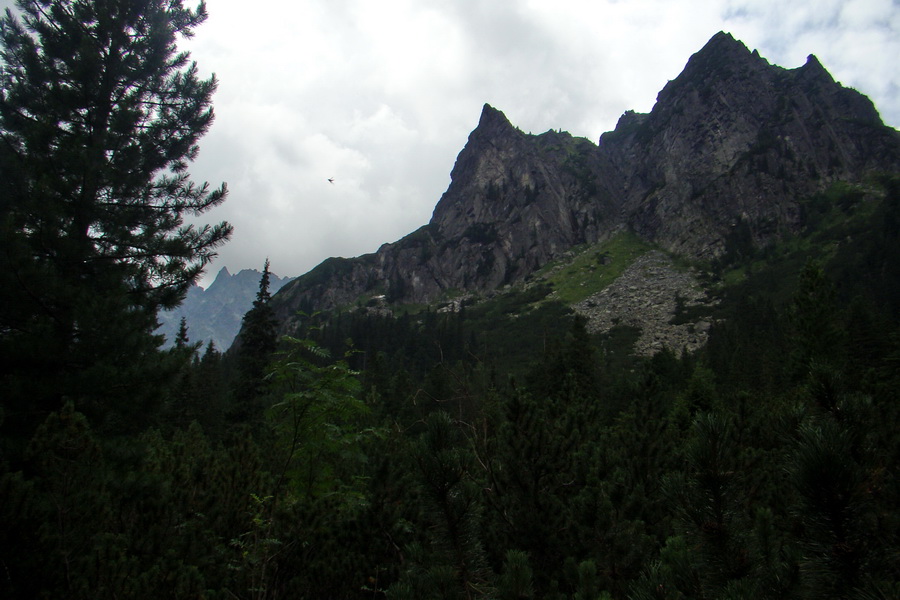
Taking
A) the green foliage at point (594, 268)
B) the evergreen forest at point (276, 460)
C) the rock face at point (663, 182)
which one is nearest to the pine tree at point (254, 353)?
the evergreen forest at point (276, 460)

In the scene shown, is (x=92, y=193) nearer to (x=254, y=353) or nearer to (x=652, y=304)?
(x=254, y=353)

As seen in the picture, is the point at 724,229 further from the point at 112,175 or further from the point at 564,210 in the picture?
the point at 112,175

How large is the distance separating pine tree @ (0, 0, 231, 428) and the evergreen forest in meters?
0.04

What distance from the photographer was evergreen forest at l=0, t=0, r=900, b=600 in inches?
90.5

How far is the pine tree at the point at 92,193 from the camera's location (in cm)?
630

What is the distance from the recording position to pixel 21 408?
6.04m

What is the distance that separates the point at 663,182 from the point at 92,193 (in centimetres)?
17418

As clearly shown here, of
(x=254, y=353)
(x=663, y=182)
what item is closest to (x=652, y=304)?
(x=663, y=182)

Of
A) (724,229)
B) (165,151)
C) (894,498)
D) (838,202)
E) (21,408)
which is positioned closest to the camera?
(894,498)

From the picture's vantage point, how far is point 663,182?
503ft

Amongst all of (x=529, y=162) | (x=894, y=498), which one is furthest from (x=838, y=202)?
(x=894, y=498)

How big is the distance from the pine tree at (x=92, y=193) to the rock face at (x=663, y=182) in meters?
140

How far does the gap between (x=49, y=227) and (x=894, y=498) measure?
35.7 ft

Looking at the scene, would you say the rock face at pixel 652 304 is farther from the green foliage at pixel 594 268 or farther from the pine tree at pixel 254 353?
the pine tree at pixel 254 353
